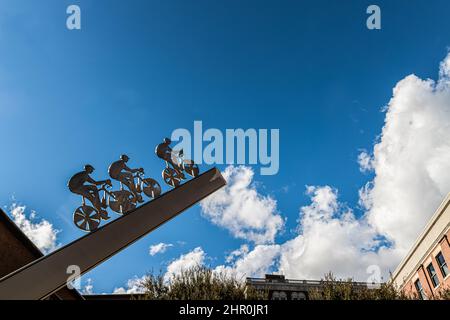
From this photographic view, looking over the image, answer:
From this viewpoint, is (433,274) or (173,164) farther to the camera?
(433,274)

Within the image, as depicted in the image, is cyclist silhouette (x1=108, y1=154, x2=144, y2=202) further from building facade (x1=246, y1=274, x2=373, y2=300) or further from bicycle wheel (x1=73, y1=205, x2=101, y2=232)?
building facade (x1=246, y1=274, x2=373, y2=300)

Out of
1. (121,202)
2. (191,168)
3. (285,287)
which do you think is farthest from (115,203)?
(285,287)

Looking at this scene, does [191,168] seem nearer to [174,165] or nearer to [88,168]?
[174,165]

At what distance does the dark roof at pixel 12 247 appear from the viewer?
14055 millimetres

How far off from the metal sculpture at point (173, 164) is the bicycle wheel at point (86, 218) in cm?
321

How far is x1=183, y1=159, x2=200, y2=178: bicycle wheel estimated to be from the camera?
43.8ft

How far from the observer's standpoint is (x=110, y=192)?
10.4 metres

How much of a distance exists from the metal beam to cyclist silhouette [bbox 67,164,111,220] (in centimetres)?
58

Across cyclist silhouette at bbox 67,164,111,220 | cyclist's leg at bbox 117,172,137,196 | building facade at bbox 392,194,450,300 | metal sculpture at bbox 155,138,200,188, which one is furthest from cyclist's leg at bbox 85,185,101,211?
building facade at bbox 392,194,450,300

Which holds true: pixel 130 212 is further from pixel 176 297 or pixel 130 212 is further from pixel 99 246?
pixel 176 297

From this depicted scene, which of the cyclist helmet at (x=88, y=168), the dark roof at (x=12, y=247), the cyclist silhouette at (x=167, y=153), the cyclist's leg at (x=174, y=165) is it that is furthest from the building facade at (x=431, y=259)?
the cyclist helmet at (x=88, y=168)

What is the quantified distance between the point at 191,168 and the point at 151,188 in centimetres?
241
